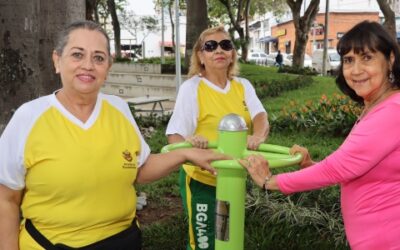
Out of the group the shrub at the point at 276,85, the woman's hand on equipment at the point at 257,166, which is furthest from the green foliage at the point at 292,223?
the shrub at the point at 276,85

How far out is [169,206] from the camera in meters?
5.20

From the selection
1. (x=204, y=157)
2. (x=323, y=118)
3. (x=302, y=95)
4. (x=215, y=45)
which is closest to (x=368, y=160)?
(x=204, y=157)

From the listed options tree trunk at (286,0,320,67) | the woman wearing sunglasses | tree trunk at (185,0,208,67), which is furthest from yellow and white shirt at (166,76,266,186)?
tree trunk at (286,0,320,67)

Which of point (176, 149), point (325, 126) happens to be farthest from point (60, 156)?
point (325, 126)

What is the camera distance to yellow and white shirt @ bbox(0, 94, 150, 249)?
6.40 feet

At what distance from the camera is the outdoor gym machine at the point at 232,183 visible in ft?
6.61

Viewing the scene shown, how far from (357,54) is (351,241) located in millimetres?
772

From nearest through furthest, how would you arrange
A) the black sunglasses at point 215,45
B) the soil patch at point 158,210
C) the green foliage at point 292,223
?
the black sunglasses at point 215,45 < the green foliage at point 292,223 < the soil patch at point 158,210

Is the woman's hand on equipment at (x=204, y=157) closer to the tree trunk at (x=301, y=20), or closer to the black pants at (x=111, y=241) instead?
the black pants at (x=111, y=241)

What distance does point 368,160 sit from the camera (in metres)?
1.97

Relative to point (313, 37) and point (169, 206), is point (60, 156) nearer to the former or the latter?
point (169, 206)

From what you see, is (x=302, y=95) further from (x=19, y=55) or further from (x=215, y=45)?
(x=19, y=55)

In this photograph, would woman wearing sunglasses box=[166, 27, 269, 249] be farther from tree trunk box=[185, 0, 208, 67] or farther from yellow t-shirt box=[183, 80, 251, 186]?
tree trunk box=[185, 0, 208, 67]

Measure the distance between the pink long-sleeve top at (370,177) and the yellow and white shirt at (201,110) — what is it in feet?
3.03
